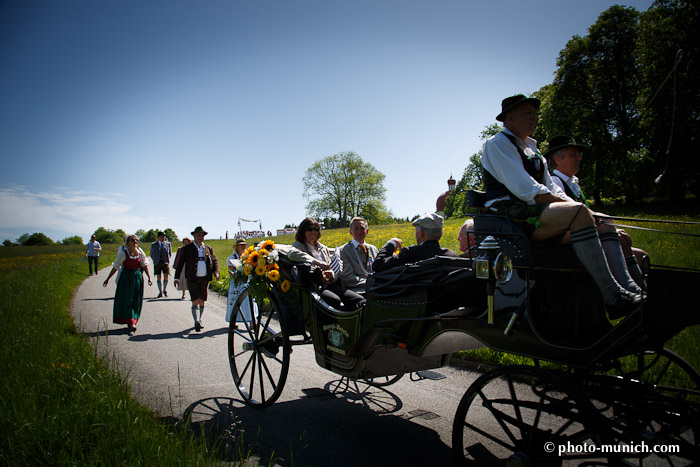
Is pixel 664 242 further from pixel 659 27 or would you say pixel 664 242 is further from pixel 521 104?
pixel 659 27

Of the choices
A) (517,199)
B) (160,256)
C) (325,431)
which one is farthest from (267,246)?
(160,256)

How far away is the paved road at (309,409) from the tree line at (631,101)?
17.2 metres

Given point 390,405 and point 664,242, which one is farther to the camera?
point 664,242

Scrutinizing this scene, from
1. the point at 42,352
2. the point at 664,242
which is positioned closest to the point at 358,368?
the point at 42,352

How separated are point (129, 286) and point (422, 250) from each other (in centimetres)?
729

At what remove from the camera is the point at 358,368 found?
10.7ft

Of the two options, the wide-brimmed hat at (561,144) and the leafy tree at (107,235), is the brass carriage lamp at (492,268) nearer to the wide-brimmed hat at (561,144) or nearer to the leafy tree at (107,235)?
the wide-brimmed hat at (561,144)

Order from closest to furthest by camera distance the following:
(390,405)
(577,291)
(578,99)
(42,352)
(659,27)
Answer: (577,291) < (390,405) < (42,352) < (659,27) < (578,99)

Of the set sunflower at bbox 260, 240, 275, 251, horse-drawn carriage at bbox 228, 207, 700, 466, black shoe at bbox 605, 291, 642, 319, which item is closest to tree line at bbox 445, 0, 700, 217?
sunflower at bbox 260, 240, 275, 251

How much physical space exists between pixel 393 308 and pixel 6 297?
9360 millimetres

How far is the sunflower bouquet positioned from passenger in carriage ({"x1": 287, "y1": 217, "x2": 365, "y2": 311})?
20 cm

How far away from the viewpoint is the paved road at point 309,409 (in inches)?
121

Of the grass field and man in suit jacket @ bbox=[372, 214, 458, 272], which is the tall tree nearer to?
the grass field

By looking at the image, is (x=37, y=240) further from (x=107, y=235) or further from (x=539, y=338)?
(x=539, y=338)
